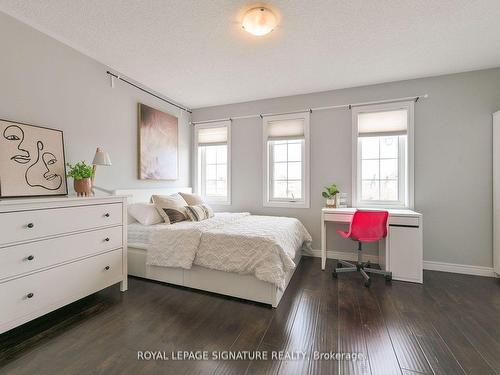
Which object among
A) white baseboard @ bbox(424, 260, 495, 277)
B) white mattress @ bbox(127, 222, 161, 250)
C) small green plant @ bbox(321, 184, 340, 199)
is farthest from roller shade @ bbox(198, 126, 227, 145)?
white baseboard @ bbox(424, 260, 495, 277)

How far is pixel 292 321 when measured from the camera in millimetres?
1894

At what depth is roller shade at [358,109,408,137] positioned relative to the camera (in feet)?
10.7

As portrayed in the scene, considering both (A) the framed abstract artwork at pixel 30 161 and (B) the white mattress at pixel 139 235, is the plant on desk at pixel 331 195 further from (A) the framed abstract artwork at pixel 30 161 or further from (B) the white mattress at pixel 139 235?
(A) the framed abstract artwork at pixel 30 161

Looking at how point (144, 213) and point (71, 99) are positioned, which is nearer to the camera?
point (71, 99)

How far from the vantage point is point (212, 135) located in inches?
172

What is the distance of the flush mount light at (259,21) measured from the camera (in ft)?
6.27

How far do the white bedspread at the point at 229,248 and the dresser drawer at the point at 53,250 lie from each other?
1.53 ft

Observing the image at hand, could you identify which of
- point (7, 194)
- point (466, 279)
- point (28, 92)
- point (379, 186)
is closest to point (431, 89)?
point (379, 186)

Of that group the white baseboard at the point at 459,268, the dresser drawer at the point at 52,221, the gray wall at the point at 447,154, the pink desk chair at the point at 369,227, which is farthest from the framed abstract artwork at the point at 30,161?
the white baseboard at the point at 459,268

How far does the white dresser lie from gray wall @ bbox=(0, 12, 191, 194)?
32.8 inches

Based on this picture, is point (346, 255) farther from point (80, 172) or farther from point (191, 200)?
point (80, 172)

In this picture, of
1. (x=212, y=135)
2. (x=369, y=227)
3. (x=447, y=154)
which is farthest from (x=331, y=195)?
(x=212, y=135)

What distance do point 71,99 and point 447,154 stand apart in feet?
15.3

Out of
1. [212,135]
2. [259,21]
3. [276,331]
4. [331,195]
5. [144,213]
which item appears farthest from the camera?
[212,135]
